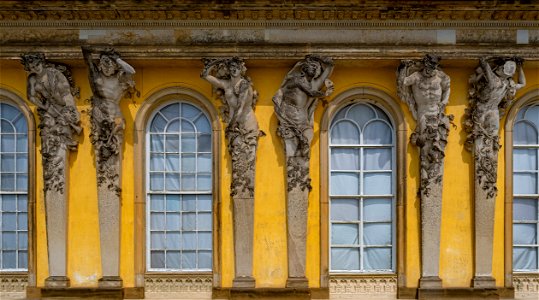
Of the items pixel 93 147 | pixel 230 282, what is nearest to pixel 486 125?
pixel 230 282

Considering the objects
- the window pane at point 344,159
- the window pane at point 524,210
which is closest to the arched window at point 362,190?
the window pane at point 344,159

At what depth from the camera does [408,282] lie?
460 inches

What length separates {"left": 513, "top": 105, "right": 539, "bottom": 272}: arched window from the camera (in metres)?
12.0

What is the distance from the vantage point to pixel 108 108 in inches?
453

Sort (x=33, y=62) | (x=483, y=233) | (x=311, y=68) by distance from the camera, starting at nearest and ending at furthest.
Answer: (x=311, y=68) < (x=33, y=62) < (x=483, y=233)

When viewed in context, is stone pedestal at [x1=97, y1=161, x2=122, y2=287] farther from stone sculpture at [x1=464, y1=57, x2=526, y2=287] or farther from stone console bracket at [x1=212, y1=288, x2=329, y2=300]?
stone sculpture at [x1=464, y1=57, x2=526, y2=287]

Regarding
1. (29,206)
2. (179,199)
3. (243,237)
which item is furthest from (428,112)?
(29,206)

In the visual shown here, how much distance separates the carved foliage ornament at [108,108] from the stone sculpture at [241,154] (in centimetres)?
162

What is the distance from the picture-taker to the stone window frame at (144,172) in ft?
38.6

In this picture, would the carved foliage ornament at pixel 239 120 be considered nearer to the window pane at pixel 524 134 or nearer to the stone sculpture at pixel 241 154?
the stone sculpture at pixel 241 154

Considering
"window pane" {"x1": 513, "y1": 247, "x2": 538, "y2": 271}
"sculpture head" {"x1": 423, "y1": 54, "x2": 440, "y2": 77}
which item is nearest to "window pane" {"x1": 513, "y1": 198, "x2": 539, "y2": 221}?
"window pane" {"x1": 513, "y1": 247, "x2": 538, "y2": 271}

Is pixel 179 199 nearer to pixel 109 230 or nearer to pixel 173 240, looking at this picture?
pixel 173 240

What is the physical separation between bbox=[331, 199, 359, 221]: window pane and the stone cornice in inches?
127

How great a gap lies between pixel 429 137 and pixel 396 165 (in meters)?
0.82
